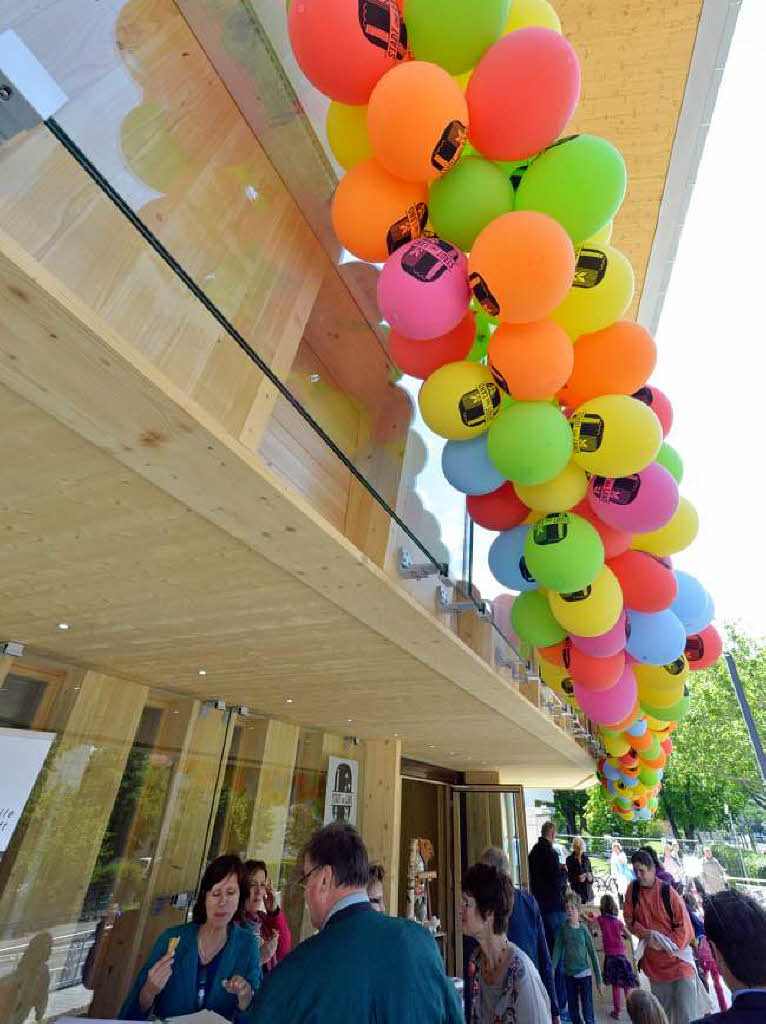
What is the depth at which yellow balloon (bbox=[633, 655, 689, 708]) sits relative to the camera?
2676mm

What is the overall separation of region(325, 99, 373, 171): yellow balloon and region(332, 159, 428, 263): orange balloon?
8cm

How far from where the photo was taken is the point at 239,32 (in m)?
1.79

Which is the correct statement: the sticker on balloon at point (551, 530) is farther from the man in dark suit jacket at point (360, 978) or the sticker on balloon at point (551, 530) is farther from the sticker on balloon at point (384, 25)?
the sticker on balloon at point (384, 25)

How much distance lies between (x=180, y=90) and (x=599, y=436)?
172 centimetres

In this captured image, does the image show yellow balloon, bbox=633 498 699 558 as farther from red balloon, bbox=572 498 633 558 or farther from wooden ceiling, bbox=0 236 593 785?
wooden ceiling, bbox=0 236 593 785

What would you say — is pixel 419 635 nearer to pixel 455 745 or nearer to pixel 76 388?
pixel 76 388

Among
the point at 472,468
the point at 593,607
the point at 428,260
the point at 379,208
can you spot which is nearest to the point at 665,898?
the point at 593,607

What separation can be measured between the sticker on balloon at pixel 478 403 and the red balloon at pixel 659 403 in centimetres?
78

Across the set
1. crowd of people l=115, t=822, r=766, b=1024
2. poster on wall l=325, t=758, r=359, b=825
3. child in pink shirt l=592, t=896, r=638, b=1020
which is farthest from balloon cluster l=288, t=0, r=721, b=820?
child in pink shirt l=592, t=896, r=638, b=1020

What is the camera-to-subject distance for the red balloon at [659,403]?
2.17m

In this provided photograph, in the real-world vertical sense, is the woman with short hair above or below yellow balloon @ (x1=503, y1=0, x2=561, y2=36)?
below

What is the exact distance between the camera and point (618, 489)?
178cm

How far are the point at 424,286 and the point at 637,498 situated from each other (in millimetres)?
978

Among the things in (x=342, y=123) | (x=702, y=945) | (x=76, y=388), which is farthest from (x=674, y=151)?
(x=702, y=945)
